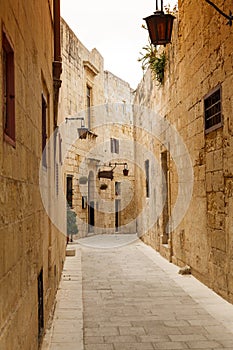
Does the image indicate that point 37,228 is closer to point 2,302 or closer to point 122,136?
point 2,302

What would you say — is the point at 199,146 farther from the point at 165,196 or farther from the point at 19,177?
the point at 19,177

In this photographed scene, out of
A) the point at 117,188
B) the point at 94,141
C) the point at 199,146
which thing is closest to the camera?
the point at 199,146

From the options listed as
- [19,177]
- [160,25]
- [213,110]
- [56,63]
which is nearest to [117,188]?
[56,63]

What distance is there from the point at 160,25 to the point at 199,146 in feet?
6.46

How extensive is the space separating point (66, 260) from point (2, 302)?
850 cm

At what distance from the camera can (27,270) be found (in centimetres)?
340

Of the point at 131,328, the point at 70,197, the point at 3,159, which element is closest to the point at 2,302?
the point at 3,159

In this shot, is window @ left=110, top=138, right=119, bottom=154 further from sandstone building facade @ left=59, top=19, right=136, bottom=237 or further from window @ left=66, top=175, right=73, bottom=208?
window @ left=66, top=175, right=73, bottom=208

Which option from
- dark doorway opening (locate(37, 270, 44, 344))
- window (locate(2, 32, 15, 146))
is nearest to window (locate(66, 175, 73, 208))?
dark doorway opening (locate(37, 270, 44, 344))

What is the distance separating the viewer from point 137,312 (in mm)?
5734

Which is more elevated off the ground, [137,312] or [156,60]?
[156,60]

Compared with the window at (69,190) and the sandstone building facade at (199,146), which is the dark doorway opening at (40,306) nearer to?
the sandstone building facade at (199,146)

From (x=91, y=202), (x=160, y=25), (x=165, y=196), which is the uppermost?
(x=160, y=25)

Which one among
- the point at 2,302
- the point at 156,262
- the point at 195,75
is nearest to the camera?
the point at 2,302
